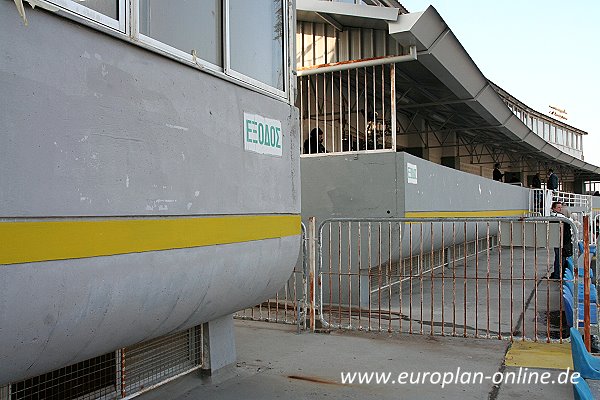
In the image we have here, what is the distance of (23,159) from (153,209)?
92 cm

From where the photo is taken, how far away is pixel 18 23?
254 cm

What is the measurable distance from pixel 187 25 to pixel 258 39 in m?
1.04

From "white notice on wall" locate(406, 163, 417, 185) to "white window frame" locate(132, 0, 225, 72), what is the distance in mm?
5820

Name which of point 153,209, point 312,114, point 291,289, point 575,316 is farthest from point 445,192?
point 153,209

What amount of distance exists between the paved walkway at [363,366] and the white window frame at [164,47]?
111 inches

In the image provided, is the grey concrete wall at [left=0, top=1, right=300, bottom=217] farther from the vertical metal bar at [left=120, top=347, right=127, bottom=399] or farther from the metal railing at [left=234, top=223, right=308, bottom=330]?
the metal railing at [left=234, top=223, right=308, bottom=330]

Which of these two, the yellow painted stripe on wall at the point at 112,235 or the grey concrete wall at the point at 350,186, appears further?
the grey concrete wall at the point at 350,186

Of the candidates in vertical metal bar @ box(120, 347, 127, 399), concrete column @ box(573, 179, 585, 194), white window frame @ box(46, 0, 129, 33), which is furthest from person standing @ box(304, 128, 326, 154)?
concrete column @ box(573, 179, 585, 194)

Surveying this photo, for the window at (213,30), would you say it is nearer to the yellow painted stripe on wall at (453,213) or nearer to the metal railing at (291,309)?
the metal railing at (291,309)

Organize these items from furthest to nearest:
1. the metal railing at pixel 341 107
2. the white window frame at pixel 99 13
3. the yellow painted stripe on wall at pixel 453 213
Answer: the metal railing at pixel 341 107, the yellow painted stripe on wall at pixel 453 213, the white window frame at pixel 99 13

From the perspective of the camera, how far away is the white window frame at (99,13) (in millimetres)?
2820

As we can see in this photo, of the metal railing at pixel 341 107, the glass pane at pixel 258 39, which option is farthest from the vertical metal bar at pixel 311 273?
the glass pane at pixel 258 39

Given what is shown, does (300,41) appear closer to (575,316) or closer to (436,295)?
(436,295)

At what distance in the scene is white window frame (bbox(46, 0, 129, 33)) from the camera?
9.25 ft
